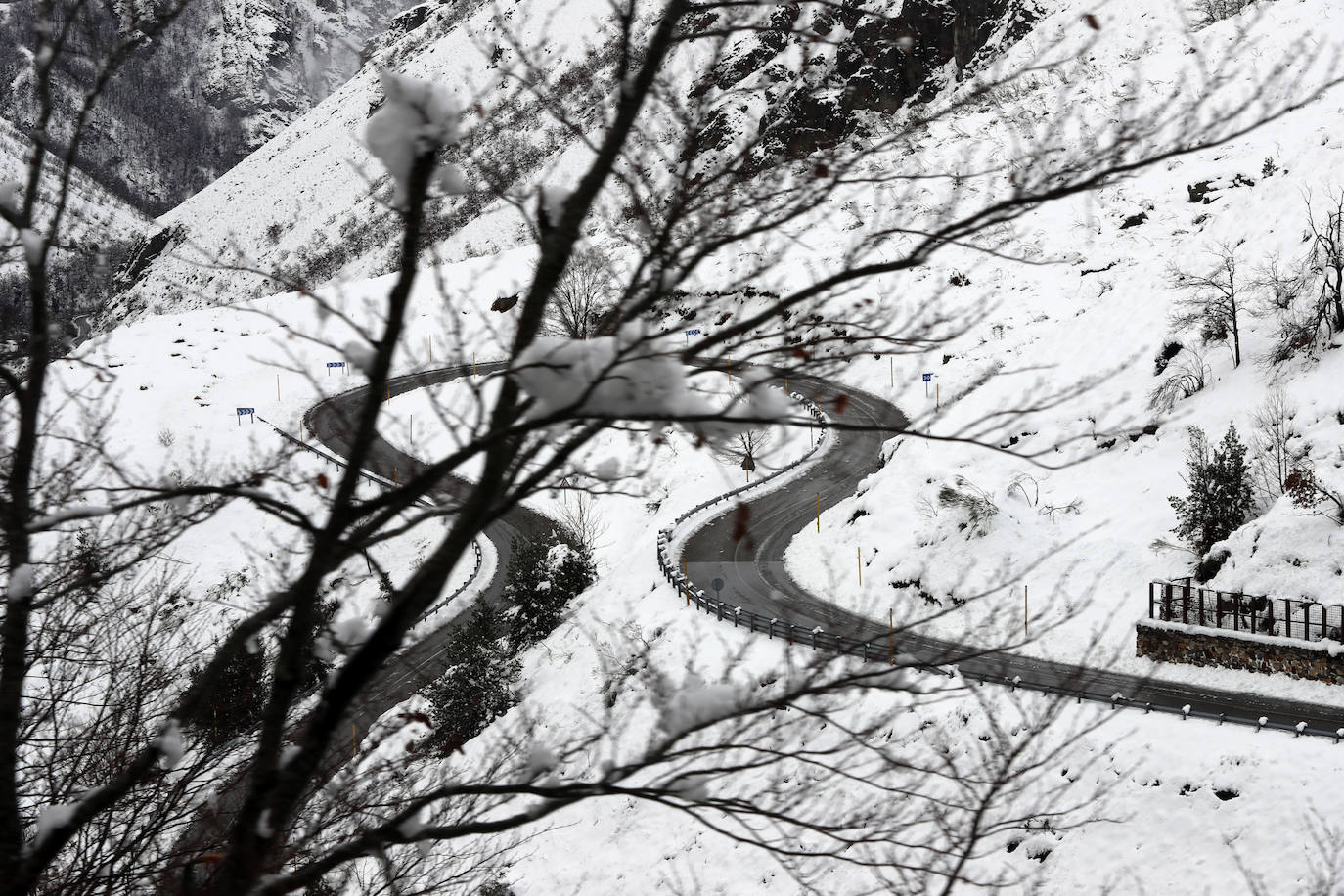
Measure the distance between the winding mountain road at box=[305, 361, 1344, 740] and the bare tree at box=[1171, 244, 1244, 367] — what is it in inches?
345

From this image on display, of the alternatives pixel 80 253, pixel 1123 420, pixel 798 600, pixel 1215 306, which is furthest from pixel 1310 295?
pixel 80 253

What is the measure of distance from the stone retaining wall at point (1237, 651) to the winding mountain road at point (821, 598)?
2.74ft

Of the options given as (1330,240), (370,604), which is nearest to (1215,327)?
(1330,240)

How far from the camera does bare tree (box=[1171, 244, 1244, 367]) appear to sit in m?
25.1

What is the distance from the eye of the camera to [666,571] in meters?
25.0

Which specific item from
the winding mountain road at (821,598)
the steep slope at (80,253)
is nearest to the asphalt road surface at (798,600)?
the winding mountain road at (821,598)

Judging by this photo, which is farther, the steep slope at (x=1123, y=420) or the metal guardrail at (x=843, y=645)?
the steep slope at (x=1123, y=420)

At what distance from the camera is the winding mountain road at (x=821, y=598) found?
249 inches

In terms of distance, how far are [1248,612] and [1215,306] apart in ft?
38.1

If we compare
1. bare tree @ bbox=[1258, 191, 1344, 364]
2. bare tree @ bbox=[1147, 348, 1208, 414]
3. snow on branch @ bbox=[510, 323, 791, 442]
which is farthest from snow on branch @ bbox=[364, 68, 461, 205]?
bare tree @ bbox=[1258, 191, 1344, 364]

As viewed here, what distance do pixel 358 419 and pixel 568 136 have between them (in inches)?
54.8

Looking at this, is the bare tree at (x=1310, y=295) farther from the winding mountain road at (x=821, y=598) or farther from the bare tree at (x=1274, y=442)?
the winding mountain road at (x=821, y=598)

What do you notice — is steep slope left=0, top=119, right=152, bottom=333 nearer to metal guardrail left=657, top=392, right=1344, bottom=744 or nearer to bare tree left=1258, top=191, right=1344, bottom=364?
metal guardrail left=657, top=392, right=1344, bottom=744

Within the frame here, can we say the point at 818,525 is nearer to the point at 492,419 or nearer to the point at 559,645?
the point at 559,645
